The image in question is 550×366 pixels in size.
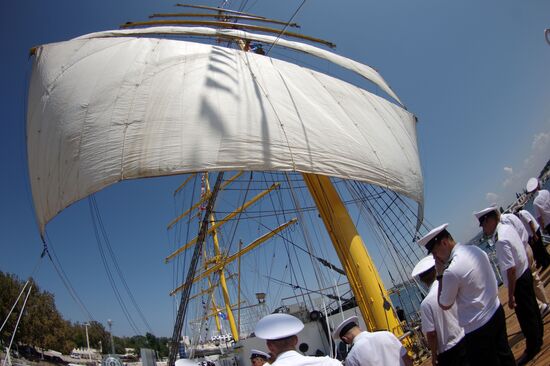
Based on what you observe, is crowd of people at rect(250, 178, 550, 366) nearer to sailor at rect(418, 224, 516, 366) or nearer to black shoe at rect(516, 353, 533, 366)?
sailor at rect(418, 224, 516, 366)

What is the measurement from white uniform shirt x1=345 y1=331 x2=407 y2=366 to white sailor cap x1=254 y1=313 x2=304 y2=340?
2.27ft

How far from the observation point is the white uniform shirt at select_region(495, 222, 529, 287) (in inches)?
123

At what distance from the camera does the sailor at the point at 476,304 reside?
2.35 m

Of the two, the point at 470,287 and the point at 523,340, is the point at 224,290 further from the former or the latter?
the point at 470,287

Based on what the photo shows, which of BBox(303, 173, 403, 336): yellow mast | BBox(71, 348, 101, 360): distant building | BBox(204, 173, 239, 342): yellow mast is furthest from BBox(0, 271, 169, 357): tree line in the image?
BBox(303, 173, 403, 336): yellow mast

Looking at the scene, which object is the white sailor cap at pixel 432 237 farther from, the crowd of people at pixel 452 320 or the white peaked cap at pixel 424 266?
the white peaked cap at pixel 424 266

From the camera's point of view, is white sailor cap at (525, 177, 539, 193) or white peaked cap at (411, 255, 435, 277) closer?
white peaked cap at (411, 255, 435, 277)

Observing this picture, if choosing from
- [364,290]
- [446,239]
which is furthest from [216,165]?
[446,239]

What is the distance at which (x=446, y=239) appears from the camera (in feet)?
8.11

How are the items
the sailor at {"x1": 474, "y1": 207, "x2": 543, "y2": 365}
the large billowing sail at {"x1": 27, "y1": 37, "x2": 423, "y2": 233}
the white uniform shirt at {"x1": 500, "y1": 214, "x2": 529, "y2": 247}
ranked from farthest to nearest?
the large billowing sail at {"x1": 27, "y1": 37, "x2": 423, "y2": 233}
the white uniform shirt at {"x1": 500, "y1": 214, "x2": 529, "y2": 247}
the sailor at {"x1": 474, "y1": 207, "x2": 543, "y2": 365}

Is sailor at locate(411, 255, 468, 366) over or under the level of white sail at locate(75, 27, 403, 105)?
under

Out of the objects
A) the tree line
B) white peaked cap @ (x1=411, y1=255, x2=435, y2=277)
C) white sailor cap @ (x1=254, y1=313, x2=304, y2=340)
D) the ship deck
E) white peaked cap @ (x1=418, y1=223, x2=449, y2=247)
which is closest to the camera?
white sailor cap @ (x1=254, y1=313, x2=304, y2=340)

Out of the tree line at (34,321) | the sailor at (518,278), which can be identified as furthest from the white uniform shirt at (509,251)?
the tree line at (34,321)

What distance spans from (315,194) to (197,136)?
300cm
